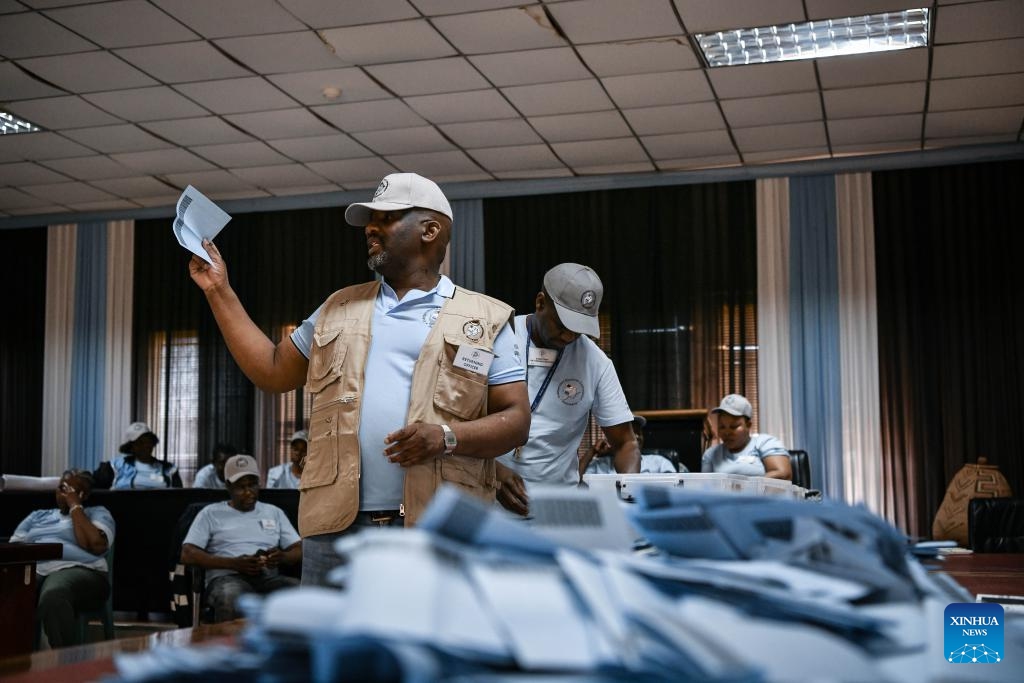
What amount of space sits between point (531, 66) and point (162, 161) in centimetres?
326

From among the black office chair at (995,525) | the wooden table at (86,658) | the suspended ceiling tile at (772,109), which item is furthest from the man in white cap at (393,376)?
the suspended ceiling tile at (772,109)

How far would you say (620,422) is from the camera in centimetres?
352

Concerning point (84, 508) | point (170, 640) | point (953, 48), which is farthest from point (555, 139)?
point (170, 640)

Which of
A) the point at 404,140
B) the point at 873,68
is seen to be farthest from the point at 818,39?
the point at 404,140

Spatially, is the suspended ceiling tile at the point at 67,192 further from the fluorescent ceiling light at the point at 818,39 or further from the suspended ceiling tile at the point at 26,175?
the fluorescent ceiling light at the point at 818,39

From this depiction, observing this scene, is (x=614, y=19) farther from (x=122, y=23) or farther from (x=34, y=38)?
(x=34, y=38)

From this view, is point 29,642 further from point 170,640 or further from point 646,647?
point 646,647

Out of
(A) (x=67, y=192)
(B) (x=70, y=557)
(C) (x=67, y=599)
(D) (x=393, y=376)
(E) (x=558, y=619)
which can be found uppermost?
(A) (x=67, y=192)

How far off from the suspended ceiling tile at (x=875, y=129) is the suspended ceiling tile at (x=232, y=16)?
146 inches

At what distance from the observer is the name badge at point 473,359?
2.09 metres

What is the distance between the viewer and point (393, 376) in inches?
81.8

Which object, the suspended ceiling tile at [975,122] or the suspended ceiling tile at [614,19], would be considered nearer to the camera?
the suspended ceiling tile at [614,19]

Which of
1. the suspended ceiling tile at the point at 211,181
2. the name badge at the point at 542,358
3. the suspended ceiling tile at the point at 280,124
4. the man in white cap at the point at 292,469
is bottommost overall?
the man in white cap at the point at 292,469

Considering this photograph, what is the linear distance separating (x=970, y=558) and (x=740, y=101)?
420 centimetres
